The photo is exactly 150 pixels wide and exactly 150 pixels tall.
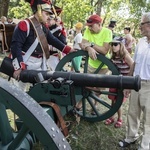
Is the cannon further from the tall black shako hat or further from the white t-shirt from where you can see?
the tall black shako hat

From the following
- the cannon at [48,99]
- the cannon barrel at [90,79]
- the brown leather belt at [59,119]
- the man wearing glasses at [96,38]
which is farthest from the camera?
the man wearing glasses at [96,38]

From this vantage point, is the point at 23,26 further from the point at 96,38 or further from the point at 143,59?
the point at 143,59

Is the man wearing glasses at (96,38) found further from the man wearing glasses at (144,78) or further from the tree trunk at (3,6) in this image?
the tree trunk at (3,6)

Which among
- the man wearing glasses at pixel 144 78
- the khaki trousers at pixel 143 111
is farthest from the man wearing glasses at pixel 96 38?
the khaki trousers at pixel 143 111

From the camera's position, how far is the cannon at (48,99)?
4.04ft

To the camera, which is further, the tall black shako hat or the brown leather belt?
the tall black shako hat

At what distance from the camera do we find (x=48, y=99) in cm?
265

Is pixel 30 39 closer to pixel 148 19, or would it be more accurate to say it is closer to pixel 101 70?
pixel 101 70

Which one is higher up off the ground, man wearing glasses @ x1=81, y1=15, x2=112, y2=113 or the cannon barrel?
man wearing glasses @ x1=81, y1=15, x2=112, y2=113

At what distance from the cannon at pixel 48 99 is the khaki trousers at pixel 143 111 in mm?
233

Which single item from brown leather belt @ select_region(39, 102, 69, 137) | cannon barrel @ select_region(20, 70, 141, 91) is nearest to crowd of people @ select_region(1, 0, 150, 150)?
cannon barrel @ select_region(20, 70, 141, 91)

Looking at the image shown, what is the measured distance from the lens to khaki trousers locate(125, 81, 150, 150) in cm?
303

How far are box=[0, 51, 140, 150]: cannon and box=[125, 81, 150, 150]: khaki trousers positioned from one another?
0.23 meters

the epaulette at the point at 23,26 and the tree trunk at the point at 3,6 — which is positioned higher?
the epaulette at the point at 23,26
